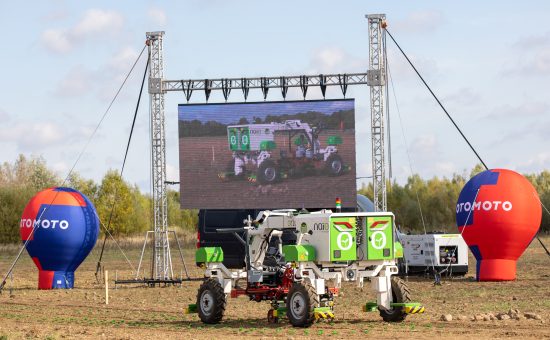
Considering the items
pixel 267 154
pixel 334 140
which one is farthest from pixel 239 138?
pixel 334 140

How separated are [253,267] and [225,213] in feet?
58.2

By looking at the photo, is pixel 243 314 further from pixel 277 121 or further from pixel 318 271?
pixel 277 121

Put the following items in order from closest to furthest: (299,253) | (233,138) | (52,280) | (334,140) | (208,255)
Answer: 1. (299,253)
2. (208,255)
3. (52,280)
4. (334,140)
5. (233,138)

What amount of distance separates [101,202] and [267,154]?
49.5 m

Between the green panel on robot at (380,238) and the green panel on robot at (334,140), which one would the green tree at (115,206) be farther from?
the green panel on robot at (380,238)

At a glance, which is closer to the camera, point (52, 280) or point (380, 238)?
point (380, 238)

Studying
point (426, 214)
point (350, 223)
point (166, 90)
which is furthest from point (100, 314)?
point (426, 214)

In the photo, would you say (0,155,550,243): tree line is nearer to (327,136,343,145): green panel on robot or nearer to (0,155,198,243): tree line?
(0,155,198,243): tree line

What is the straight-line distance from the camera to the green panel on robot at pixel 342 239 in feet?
61.6

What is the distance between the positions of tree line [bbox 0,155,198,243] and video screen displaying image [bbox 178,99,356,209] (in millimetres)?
32193

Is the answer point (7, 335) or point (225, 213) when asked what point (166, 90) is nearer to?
point (225, 213)

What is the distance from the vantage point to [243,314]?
889 inches

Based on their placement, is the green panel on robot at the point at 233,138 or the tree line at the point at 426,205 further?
the tree line at the point at 426,205

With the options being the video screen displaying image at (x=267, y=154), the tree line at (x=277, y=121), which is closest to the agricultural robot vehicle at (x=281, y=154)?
the video screen displaying image at (x=267, y=154)
